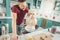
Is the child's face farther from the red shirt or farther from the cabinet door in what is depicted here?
the cabinet door

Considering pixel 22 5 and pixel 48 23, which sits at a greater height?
pixel 22 5

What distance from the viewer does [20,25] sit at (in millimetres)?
1221

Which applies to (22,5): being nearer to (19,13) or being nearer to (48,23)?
(19,13)

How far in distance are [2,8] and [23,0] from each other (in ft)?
0.73

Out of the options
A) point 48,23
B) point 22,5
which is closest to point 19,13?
point 22,5

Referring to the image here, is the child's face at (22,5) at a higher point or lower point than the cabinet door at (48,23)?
higher

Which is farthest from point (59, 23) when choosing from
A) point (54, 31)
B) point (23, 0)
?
point (23, 0)

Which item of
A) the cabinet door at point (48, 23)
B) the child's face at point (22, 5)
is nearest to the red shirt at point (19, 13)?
the child's face at point (22, 5)

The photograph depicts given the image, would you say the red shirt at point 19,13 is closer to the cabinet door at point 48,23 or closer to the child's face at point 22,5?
the child's face at point 22,5

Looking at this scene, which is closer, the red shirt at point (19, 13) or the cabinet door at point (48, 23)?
the red shirt at point (19, 13)

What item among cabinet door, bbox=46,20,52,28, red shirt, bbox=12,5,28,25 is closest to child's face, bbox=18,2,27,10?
red shirt, bbox=12,5,28,25

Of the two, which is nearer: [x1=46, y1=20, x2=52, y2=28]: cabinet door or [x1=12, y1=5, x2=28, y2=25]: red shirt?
[x1=12, y1=5, x2=28, y2=25]: red shirt

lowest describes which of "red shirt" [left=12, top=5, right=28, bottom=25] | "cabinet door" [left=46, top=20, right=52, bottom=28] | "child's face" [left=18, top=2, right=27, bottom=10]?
"cabinet door" [left=46, top=20, right=52, bottom=28]

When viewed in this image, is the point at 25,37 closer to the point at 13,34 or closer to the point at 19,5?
the point at 13,34
